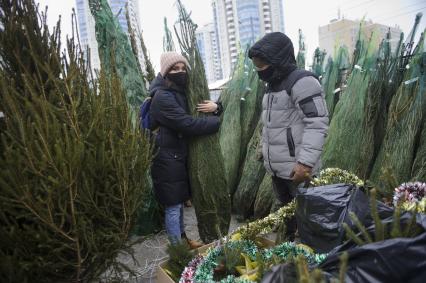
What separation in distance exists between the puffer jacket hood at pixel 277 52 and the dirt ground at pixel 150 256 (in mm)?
1194

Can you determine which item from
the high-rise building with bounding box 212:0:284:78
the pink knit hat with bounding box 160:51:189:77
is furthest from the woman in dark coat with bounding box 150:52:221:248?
the high-rise building with bounding box 212:0:284:78

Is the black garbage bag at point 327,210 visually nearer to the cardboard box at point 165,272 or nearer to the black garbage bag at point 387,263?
the cardboard box at point 165,272

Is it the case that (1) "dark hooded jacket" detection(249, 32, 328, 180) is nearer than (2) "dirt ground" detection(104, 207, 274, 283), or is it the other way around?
(1) "dark hooded jacket" detection(249, 32, 328, 180)

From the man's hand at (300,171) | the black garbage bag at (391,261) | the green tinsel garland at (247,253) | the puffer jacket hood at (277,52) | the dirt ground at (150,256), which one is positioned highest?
the puffer jacket hood at (277,52)

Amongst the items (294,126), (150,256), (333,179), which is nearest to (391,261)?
(333,179)

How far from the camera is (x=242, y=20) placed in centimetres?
2708

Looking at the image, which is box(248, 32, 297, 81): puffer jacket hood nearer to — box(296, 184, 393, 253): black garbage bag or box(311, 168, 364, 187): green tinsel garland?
box(311, 168, 364, 187): green tinsel garland

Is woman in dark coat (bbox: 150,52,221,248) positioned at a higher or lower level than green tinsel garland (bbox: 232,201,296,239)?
higher

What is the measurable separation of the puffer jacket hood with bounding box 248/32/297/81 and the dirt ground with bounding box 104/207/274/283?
119cm

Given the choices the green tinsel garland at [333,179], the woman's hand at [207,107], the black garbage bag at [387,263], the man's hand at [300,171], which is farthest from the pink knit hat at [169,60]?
the black garbage bag at [387,263]

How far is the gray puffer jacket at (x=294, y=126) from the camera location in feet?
7.09

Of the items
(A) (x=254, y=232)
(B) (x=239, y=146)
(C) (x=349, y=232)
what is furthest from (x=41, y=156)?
(B) (x=239, y=146)

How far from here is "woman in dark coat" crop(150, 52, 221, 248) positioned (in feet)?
8.20

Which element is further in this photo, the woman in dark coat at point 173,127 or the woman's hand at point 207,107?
the woman's hand at point 207,107
